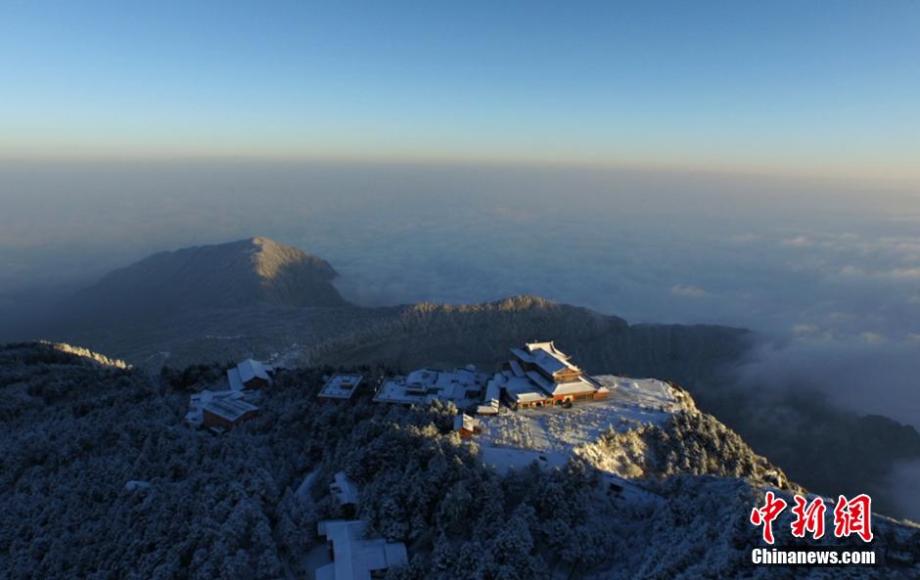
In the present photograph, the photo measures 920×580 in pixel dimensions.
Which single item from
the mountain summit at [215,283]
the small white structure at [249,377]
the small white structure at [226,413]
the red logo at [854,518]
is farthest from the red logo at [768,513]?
the mountain summit at [215,283]

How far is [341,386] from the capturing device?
1495 inches

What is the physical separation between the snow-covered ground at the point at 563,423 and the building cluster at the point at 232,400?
60.3 ft

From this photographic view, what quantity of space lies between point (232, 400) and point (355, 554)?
22872mm

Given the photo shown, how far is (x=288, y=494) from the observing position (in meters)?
24.2

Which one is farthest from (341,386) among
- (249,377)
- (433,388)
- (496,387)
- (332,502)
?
(332,502)

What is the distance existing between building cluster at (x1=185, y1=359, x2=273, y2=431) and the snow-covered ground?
60.3 feet

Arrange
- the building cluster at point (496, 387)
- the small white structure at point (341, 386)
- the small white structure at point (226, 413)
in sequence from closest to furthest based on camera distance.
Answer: the small white structure at point (226, 413) < the building cluster at point (496, 387) < the small white structure at point (341, 386)

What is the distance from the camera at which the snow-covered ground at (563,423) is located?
28.0 m

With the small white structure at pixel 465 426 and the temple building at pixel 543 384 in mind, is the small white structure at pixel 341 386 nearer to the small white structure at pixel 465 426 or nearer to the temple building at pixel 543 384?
the small white structure at pixel 465 426

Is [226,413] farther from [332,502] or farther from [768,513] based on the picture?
[768,513]

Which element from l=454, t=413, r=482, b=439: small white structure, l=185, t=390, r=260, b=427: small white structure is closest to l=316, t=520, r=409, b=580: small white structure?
l=454, t=413, r=482, b=439: small white structure

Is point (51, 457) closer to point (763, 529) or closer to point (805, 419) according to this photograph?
point (763, 529)

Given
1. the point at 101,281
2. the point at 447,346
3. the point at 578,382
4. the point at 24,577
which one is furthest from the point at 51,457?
the point at 101,281

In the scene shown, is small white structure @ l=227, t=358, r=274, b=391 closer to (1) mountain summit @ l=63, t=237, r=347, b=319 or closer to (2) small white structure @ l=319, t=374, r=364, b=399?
(2) small white structure @ l=319, t=374, r=364, b=399
